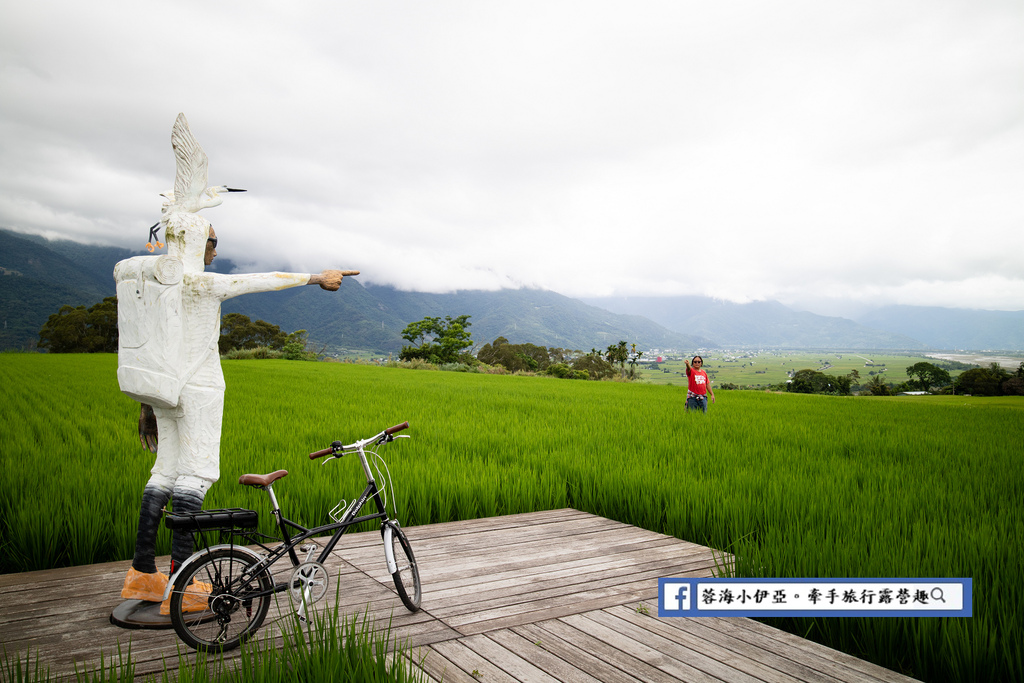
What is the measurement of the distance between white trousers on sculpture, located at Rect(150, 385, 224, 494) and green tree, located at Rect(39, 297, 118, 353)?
5972 cm

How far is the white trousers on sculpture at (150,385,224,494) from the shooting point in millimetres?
2787

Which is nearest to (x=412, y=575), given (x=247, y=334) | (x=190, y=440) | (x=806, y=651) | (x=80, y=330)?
(x=190, y=440)

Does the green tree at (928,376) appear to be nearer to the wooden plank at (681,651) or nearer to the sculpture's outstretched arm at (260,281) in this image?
the wooden plank at (681,651)

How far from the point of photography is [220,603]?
2.42m

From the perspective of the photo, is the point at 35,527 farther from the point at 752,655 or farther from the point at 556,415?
the point at 556,415

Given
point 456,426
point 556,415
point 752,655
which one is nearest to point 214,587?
point 752,655

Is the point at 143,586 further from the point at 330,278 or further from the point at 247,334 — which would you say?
the point at 247,334

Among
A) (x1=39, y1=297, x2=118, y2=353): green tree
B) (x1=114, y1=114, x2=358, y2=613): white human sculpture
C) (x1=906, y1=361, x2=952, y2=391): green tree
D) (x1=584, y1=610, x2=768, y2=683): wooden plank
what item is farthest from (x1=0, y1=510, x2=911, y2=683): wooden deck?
(x1=39, y1=297, x2=118, y2=353): green tree

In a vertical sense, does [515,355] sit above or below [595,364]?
above

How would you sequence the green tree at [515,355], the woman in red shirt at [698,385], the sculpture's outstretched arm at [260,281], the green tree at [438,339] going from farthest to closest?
the green tree at [515,355] < the green tree at [438,339] < the woman in red shirt at [698,385] < the sculpture's outstretched arm at [260,281]

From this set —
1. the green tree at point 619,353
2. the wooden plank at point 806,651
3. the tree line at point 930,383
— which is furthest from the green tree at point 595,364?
the wooden plank at point 806,651

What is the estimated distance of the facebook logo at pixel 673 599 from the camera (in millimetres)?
2824

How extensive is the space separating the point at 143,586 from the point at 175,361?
3.99 feet

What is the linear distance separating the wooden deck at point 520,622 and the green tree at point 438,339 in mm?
41900
